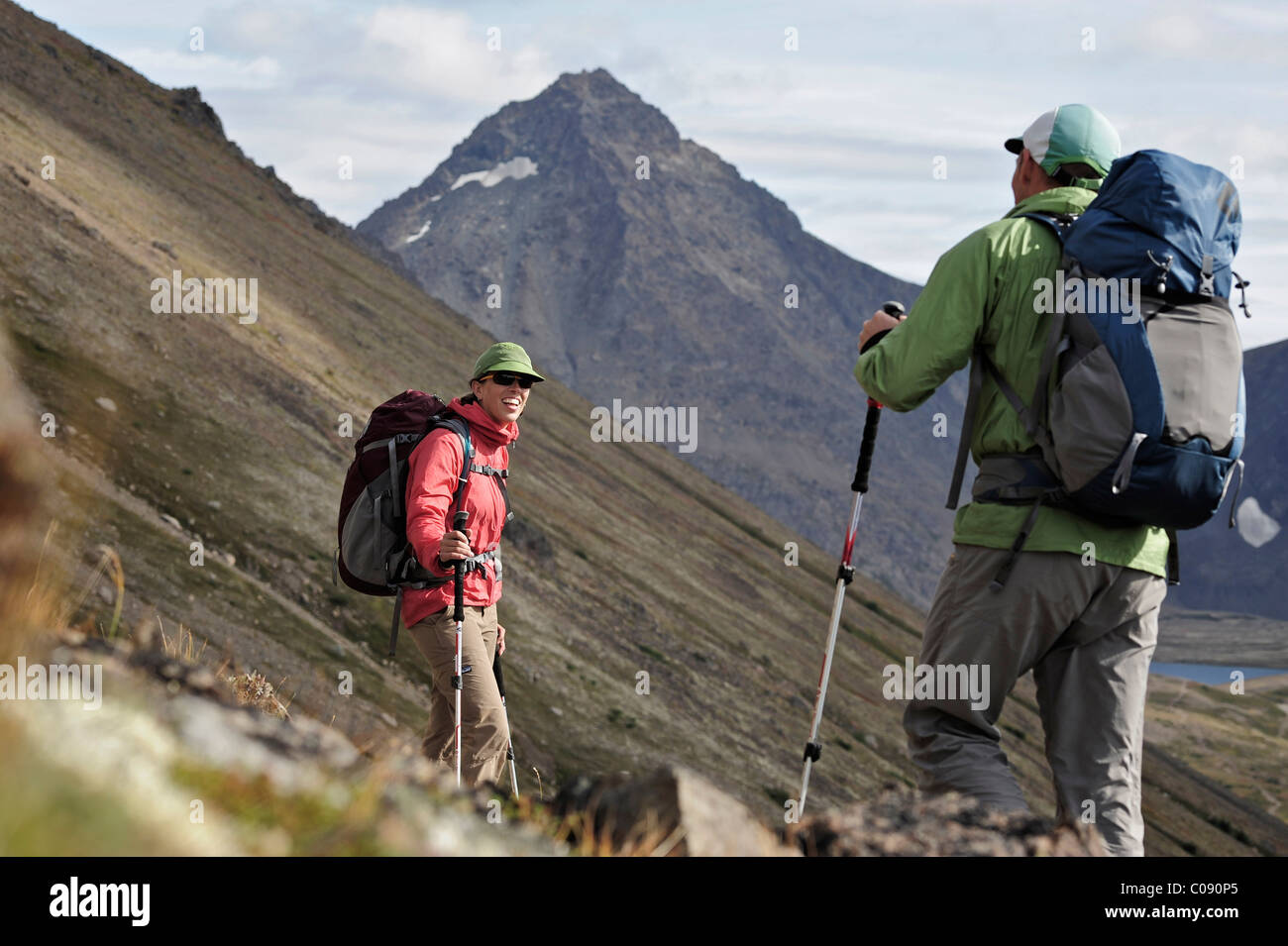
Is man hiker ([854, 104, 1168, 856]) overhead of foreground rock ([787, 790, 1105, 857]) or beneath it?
overhead

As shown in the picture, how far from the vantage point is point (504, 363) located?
24.6 feet

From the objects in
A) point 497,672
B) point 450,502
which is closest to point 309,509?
point 497,672

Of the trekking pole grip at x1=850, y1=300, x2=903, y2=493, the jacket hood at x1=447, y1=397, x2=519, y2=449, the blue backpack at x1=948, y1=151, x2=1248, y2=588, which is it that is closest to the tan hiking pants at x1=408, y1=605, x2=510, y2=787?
the jacket hood at x1=447, y1=397, x2=519, y2=449

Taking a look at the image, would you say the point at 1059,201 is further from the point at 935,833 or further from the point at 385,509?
the point at 385,509

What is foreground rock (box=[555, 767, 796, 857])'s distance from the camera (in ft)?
11.7

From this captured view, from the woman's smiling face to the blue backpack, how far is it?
141 inches

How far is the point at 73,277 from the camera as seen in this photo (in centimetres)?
3772

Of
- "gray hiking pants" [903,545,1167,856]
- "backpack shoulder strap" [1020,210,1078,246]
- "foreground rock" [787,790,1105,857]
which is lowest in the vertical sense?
"foreground rock" [787,790,1105,857]

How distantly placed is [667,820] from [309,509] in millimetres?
33615

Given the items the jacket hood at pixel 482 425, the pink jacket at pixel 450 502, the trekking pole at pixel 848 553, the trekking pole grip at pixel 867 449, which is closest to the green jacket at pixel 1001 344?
the trekking pole at pixel 848 553

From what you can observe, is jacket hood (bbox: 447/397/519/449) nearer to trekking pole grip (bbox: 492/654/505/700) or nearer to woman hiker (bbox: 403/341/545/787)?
woman hiker (bbox: 403/341/545/787)
